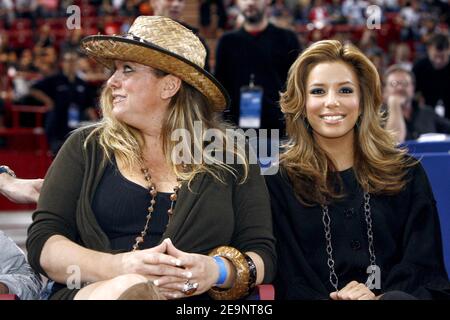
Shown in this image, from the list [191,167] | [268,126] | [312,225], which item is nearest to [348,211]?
[312,225]

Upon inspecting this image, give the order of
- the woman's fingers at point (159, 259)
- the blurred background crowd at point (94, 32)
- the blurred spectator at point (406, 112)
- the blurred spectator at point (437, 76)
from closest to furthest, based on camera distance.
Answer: the woman's fingers at point (159, 259)
the blurred spectator at point (406, 112)
the blurred spectator at point (437, 76)
the blurred background crowd at point (94, 32)

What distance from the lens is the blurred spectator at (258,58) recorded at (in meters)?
5.97

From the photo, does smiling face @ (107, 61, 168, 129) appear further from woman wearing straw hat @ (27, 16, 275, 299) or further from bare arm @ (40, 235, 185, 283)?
bare arm @ (40, 235, 185, 283)

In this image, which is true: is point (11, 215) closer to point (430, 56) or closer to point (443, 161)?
point (430, 56)

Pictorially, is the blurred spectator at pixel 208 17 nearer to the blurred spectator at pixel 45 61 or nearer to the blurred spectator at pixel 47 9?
the blurred spectator at pixel 47 9

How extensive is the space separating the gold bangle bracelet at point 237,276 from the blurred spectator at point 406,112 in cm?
348

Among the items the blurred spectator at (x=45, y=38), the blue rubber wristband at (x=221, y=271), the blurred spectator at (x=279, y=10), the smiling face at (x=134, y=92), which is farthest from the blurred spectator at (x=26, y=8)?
the blue rubber wristband at (x=221, y=271)

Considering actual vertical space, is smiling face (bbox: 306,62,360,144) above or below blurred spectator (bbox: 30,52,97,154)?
above

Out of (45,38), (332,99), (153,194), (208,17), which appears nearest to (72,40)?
(45,38)

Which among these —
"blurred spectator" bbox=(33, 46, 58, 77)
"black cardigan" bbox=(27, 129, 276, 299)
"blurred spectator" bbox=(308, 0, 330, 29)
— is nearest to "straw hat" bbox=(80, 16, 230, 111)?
"black cardigan" bbox=(27, 129, 276, 299)

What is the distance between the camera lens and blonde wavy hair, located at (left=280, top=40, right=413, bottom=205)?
3.39m

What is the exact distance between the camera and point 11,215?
10242mm

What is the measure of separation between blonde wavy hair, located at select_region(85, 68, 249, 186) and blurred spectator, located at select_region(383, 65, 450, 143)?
3.15 meters

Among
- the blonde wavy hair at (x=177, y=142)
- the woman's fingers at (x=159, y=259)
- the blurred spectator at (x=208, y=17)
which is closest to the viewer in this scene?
the woman's fingers at (x=159, y=259)
